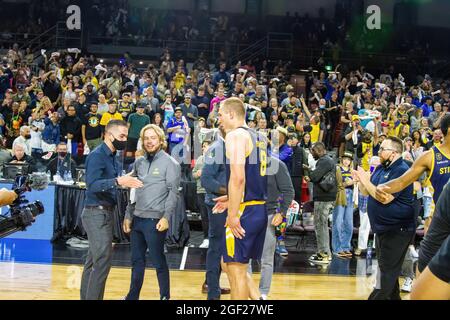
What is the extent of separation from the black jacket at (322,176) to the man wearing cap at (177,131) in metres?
Answer: 4.28

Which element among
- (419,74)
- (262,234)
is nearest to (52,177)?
(262,234)

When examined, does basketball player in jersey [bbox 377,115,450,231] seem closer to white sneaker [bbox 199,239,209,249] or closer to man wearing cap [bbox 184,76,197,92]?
white sneaker [bbox 199,239,209,249]

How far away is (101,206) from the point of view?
21.5ft

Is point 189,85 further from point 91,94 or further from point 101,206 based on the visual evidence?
point 101,206

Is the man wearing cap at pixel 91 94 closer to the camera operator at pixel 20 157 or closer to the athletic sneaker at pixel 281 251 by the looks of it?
the camera operator at pixel 20 157

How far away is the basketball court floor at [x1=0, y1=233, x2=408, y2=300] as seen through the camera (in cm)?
780

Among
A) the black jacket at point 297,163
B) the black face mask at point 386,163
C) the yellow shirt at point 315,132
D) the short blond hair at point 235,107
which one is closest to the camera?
the short blond hair at point 235,107

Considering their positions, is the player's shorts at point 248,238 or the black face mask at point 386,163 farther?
the black face mask at point 386,163

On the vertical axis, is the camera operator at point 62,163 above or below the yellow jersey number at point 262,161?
below

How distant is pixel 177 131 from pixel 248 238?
30.1ft

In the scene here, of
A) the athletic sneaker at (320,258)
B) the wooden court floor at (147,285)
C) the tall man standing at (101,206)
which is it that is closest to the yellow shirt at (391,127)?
the athletic sneaker at (320,258)

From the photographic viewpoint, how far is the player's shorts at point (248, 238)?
562cm

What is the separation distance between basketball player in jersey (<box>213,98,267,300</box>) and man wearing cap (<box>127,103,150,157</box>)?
359 inches

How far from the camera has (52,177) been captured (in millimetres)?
12188
